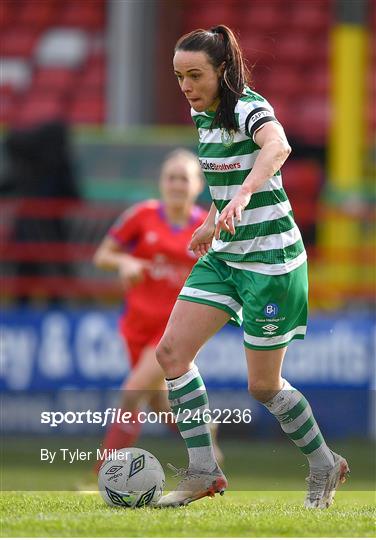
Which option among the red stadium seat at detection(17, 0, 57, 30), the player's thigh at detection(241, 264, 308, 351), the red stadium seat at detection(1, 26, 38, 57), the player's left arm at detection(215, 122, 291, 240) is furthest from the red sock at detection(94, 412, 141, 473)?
the red stadium seat at detection(17, 0, 57, 30)

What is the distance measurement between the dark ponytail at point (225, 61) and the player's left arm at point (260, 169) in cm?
20

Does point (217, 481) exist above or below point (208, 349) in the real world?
above

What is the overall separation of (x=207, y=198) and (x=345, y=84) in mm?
2938

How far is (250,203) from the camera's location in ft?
17.4

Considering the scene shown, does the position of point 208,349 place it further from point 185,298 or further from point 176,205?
point 185,298

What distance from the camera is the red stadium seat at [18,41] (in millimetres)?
20984

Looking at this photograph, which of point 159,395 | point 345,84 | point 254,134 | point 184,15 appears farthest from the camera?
point 184,15

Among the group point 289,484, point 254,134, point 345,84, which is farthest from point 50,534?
point 345,84

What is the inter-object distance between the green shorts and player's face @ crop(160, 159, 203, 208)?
2432 millimetres

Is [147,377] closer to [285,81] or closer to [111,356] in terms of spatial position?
[111,356]

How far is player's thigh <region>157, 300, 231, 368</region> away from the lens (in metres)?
5.36

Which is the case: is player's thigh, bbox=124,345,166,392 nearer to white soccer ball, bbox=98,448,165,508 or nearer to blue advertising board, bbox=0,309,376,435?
white soccer ball, bbox=98,448,165,508

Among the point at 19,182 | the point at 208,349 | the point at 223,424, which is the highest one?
the point at 19,182

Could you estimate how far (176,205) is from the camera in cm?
811
